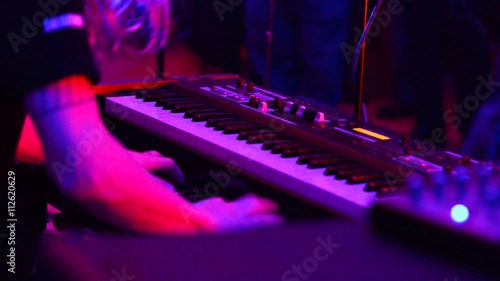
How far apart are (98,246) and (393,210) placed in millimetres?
429

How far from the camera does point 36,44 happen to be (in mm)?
1261

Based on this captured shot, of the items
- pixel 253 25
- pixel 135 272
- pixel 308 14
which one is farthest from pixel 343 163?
pixel 253 25

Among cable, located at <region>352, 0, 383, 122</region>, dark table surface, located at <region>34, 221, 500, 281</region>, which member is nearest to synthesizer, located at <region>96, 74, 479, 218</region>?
cable, located at <region>352, 0, 383, 122</region>

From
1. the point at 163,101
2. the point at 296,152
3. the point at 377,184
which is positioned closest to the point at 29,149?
the point at 163,101

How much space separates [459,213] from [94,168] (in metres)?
0.69

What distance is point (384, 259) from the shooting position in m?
0.83

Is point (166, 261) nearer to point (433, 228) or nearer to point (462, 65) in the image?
point (433, 228)

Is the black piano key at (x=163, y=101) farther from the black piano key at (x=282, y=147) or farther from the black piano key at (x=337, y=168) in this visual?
the black piano key at (x=337, y=168)

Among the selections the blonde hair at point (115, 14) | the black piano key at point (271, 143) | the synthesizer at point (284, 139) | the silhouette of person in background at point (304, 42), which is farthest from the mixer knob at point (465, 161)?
the silhouette of person in background at point (304, 42)

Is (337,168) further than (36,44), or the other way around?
(337,168)

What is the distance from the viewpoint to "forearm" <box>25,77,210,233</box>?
1.28m

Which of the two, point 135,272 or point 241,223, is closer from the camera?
point 135,272

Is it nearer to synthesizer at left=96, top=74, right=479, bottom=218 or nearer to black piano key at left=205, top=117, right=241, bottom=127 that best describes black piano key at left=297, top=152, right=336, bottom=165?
synthesizer at left=96, top=74, right=479, bottom=218

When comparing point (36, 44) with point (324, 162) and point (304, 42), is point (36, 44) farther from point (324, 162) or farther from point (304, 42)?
point (304, 42)
